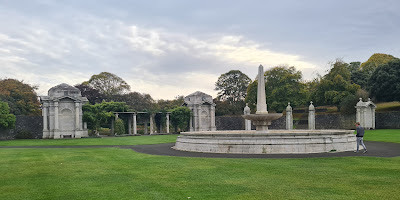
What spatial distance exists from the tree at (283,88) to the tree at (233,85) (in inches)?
565

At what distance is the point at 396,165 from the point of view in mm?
11992

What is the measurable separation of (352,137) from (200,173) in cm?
1162

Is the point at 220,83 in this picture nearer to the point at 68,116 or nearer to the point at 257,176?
the point at 68,116

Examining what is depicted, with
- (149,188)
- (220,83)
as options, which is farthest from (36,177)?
(220,83)

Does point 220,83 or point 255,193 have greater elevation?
point 220,83

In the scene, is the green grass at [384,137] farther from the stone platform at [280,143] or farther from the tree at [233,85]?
the tree at [233,85]

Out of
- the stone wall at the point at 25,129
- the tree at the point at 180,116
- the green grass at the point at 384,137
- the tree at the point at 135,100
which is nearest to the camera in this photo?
the green grass at the point at 384,137

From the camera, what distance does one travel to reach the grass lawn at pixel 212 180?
313 inches

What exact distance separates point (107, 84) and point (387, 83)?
181 feet

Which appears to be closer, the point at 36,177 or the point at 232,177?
the point at 232,177

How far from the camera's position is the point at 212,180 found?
9.72 metres

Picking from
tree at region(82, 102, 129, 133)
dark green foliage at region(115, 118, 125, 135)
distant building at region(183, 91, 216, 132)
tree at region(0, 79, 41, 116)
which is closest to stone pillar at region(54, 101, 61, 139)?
tree at region(82, 102, 129, 133)

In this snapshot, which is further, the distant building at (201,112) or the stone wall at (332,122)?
the distant building at (201,112)

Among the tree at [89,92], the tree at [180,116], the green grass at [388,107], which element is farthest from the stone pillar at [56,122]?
the green grass at [388,107]
